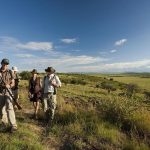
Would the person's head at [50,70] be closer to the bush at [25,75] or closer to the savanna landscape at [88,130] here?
the savanna landscape at [88,130]

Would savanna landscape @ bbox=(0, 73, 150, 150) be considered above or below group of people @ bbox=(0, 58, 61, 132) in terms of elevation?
below

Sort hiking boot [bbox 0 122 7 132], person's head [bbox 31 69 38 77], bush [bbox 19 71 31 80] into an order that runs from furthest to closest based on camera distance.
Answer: bush [bbox 19 71 31 80], person's head [bbox 31 69 38 77], hiking boot [bbox 0 122 7 132]

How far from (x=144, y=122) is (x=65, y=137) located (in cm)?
231

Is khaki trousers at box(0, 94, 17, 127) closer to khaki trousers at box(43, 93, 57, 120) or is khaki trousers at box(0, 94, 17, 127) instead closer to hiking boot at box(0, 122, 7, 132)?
Answer: hiking boot at box(0, 122, 7, 132)

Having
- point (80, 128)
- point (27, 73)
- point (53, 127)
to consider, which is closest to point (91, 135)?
point (80, 128)

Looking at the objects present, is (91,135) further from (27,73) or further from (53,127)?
(27,73)

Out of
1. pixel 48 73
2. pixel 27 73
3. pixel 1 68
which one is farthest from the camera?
pixel 27 73

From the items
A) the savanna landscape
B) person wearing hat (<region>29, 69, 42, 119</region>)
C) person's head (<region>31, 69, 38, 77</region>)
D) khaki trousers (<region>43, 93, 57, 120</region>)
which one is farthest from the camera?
person wearing hat (<region>29, 69, 42, 119</region>)

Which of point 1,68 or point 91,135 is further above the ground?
point 1,68

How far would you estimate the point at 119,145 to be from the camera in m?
7.54

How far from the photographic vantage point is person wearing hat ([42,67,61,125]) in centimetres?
1002

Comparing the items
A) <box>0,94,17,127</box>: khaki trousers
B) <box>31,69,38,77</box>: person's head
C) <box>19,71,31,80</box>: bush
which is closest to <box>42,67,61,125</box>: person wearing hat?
<box>31,69,38,77</box>: person's head

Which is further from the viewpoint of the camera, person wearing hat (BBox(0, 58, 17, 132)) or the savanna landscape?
person wearing hat (BBox(0, 58, 17, 132))

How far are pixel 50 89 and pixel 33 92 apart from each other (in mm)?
1178
